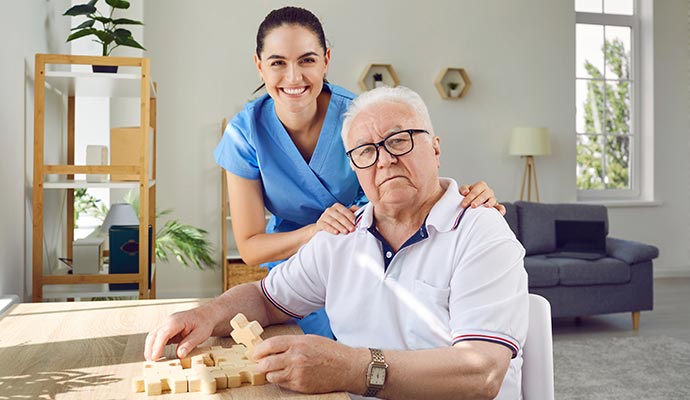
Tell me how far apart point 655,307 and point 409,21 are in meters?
3.12

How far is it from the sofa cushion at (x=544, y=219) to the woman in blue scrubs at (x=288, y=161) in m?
3.21

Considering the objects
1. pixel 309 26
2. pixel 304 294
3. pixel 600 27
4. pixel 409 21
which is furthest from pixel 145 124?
pixel 600 27

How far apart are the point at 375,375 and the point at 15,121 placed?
1.92 meters

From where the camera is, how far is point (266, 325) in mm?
1540

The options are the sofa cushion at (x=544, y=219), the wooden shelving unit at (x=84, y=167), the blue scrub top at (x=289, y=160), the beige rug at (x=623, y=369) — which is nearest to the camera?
the blue scrub top at (x=289, y=160)

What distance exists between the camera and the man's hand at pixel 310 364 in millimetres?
1039

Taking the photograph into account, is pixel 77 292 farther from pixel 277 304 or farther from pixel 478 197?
pixel 478 197

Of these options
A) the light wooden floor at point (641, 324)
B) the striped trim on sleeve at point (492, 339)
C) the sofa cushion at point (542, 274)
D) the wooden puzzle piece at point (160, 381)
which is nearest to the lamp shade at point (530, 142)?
the light wooden floor at point (641, 324)

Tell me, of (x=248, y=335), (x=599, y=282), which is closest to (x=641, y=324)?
(x=599, y=282)

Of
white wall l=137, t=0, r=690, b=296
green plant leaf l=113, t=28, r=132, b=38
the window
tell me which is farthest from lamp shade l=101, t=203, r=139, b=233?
the window

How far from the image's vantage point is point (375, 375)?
1.09 m

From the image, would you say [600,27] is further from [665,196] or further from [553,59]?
[665,196]

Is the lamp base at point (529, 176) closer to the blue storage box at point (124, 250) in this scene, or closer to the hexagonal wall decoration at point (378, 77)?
the hexagonal wall decoration at point (378, 77)

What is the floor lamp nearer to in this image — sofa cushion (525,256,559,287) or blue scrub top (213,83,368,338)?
sofa cushion (525,256,559,287)
